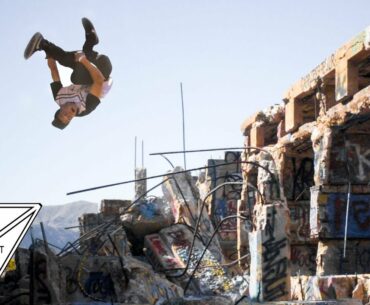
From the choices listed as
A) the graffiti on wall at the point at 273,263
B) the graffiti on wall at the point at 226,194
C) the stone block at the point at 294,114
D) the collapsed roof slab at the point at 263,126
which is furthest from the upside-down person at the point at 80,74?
the graffiti on wall at the point at 226,194

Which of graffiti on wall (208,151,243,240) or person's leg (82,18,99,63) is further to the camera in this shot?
graffiti on wall (208,151,243,240)

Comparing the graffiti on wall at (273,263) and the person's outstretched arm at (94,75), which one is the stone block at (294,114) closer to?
the person's outstretched arm at (94,75)

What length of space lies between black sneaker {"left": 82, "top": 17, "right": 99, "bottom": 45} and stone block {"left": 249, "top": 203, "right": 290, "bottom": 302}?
547 cm

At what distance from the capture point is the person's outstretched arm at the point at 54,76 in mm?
13805

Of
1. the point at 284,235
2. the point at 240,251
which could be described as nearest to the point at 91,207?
the point at 240,251

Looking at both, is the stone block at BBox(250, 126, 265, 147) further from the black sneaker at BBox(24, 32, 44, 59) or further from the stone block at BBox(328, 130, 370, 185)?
the black sneaker at BBox(24, 32, 44, 59)

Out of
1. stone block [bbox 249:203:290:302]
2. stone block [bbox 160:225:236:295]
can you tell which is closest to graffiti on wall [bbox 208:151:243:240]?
stone block [bbox 160:225:236:295]

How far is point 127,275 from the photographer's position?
43.6ft

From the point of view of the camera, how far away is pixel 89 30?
550 inches

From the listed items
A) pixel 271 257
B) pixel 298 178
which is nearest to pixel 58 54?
pixel 271 257

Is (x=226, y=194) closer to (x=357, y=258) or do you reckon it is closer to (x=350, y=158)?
(x=357, y=258)

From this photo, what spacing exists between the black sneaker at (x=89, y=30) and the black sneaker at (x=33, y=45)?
0.97 meters

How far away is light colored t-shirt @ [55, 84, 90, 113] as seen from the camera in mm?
13883

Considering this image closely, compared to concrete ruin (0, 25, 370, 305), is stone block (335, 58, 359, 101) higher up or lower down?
higher up
